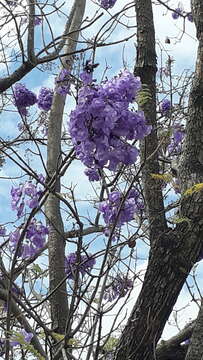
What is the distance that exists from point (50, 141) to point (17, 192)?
1.61 meters

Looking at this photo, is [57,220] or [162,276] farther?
[57,220]

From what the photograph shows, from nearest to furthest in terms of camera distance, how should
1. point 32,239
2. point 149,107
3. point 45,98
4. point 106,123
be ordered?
1. point 106,123
2. point 149,107
3. point 32,239
4. point 45,98

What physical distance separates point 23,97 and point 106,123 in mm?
2557

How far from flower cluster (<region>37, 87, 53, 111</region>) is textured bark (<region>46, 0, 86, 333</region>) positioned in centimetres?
10

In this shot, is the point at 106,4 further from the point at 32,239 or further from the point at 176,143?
the point at 32,239

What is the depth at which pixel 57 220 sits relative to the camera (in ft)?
14.9

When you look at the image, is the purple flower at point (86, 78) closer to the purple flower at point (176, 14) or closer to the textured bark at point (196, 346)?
the textured bark at point (196, 346)

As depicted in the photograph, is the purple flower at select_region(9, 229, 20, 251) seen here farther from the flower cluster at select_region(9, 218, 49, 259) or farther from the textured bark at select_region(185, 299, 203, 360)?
the textured bark at select_region(185, 299, 203, 360)

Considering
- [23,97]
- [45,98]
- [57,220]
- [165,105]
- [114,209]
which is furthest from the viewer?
[45,98]

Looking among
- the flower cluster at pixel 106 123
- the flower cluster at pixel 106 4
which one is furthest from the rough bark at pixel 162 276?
the flower cluster at pixel 106 4

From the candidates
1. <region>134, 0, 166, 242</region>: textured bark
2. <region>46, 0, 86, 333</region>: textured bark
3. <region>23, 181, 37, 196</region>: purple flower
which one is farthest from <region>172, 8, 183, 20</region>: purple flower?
<region>23, 181, 37, 196</region>: purple flower

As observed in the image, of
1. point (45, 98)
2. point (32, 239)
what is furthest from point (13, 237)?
point (45, 98)

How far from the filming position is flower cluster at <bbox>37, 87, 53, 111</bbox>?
15.8ft

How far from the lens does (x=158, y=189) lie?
302cm
